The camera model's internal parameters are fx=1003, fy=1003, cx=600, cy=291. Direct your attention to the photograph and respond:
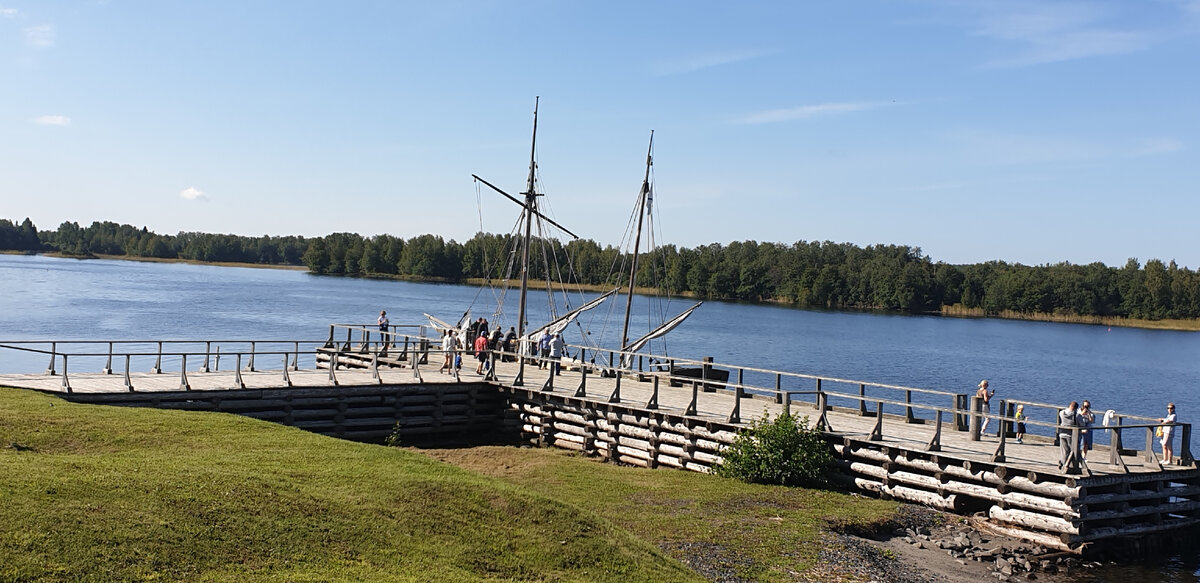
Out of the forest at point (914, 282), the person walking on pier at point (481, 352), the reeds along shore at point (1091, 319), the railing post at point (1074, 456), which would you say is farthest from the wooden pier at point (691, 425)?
the reeds along shore at point (1091, 319)

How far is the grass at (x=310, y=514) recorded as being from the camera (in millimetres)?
12086

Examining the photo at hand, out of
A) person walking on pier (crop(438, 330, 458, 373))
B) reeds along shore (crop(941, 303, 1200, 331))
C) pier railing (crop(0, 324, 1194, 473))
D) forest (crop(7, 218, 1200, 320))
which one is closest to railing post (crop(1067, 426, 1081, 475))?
pier railing (crop(0, 324, 1194, 473))

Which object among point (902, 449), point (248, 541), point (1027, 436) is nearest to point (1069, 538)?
point (902, 449)

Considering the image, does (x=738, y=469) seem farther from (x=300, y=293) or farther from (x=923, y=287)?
(x=923, y=287)

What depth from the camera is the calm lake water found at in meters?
67.0

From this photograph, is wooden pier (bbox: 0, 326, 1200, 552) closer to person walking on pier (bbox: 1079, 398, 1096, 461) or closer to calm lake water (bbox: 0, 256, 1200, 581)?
person walking on pier (bbox: 1079, 398, 1096, 461)

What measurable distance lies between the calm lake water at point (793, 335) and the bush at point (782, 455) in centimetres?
647

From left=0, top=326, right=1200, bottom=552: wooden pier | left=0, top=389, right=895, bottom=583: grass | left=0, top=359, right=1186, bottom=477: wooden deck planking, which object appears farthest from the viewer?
left=0, top=359, right=1186, bottom=477: wooden deck planking

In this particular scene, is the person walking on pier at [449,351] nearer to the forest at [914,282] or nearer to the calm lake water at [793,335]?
the calm lake water at [793,335]

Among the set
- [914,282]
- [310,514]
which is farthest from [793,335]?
[310,514]

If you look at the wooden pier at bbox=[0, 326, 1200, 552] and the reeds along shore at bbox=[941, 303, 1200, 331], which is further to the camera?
the reeds along shore at bbox=[941, 303, 1200, 331]

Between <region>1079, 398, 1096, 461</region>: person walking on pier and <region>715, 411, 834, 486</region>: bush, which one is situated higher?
<region>1079, 398, 1096, 461</region>: person walking on pier

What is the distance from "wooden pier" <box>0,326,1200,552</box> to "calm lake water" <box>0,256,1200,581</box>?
66.8 inches

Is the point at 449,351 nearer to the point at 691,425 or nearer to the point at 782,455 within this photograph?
the point at 691,425
